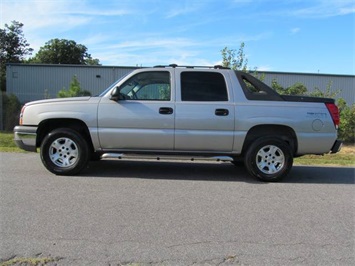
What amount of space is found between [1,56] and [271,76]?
3652 centimetres

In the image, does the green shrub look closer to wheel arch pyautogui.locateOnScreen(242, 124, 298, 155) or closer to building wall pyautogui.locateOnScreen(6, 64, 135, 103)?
wheel arch pyautogui.locateOnScreen(242, 124, 298, 155)

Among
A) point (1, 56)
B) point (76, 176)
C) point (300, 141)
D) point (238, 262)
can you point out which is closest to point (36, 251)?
point (238, 262)

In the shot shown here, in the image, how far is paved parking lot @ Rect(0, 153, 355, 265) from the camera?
390 centimetres

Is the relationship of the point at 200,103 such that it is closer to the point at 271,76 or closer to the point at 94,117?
the point at 94,117

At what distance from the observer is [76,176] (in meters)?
7.26

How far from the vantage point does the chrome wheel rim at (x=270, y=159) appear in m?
7.20

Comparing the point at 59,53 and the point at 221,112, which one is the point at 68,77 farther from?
the point at 59,53

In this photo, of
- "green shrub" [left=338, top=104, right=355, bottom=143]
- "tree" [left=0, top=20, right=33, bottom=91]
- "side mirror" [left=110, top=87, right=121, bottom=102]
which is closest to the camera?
"side mirror" [left=110, top=87, right=121, bottom=102]

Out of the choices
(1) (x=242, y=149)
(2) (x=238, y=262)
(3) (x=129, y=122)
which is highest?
(3) (x=129, y=122)

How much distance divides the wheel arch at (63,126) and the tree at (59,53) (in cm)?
5858

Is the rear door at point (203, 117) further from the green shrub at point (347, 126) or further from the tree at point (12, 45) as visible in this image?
the tree at point (12, 45)

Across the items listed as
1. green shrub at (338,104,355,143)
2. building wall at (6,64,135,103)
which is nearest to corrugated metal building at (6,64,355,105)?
building wall at (6,64,135,103)

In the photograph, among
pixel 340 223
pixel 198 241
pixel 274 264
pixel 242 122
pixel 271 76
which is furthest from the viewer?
pixel 271 76

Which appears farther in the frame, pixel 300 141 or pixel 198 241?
pixel 300 141
